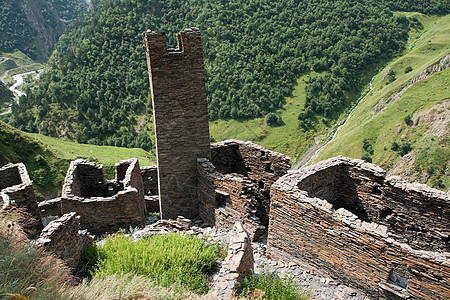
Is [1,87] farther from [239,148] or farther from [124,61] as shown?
[239,148]

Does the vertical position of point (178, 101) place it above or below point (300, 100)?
above

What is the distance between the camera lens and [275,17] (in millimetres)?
95500

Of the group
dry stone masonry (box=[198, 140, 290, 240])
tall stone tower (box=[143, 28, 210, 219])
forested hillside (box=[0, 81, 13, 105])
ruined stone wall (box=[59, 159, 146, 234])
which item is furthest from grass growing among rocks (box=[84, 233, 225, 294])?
forested hillside (box=[0, 81, 13, 105])

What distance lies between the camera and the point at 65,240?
10.1 m

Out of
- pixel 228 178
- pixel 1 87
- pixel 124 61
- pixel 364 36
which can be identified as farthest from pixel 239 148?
pixel 1 87

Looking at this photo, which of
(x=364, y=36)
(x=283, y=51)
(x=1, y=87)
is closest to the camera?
(x=283, y=51)

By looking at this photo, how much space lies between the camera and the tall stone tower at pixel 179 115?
13.6m

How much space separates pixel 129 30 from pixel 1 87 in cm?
4243

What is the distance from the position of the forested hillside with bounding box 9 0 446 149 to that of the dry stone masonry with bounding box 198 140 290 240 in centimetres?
5499

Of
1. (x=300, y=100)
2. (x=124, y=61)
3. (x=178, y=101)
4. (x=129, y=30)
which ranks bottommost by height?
(x=300, y=100)

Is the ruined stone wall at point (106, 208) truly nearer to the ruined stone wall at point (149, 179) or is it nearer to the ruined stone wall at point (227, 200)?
the ruined stone wall at point (227, 200)

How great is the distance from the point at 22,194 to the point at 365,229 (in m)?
13.2

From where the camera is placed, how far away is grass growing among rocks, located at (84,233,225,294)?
845cm

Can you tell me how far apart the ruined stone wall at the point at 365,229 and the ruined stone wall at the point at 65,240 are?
19.3ft
